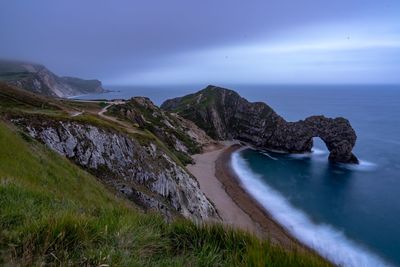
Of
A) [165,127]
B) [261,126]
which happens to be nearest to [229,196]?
[165,127]

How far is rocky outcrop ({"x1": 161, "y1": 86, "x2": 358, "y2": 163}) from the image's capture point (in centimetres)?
8575

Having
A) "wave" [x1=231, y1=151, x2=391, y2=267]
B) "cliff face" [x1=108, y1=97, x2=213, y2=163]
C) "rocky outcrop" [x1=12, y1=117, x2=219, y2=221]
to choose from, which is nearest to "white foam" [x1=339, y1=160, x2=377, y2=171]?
"wave" [x1=231, y1=151, x2=391, y2=267]

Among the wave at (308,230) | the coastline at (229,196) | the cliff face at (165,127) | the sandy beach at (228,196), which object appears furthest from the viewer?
the cliff face at (165,127)

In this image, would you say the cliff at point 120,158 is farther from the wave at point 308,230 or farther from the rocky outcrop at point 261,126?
the rocky outcrop at point 261,126

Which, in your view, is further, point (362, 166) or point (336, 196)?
point (362, 166)

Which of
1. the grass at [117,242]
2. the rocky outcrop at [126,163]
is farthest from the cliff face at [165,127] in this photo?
the grass at [117,242]

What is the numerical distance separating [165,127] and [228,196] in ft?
118

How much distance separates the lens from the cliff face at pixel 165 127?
74944mm

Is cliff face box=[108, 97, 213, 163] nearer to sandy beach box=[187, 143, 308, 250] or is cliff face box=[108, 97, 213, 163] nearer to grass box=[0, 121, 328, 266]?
sandy beach box=[187, 143, 308, 250]

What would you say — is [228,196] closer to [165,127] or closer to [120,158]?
[120,158]

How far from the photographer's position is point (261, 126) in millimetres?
103562

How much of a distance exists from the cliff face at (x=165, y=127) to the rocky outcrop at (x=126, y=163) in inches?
1271

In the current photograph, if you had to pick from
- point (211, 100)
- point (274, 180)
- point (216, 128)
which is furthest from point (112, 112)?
point (211, 100)

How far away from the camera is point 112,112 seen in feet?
228
